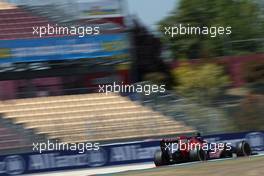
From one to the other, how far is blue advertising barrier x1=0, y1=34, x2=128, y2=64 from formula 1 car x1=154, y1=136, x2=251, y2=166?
31.5 feet

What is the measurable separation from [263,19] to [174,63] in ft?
36.9

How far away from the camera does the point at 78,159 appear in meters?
18.2

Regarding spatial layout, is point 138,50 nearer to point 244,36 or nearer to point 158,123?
point 244,36

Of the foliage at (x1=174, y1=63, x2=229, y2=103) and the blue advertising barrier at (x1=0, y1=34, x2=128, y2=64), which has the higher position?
the blue advertising barrier at (x1=0, y1=34, x2=128, y2=64)

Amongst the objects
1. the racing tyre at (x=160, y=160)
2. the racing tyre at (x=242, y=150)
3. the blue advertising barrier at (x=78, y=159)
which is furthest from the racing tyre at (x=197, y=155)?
the blue advertising barrier at (x=78, y=159)

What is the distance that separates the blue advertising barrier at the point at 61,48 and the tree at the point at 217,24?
314 inches

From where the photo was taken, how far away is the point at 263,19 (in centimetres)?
4044

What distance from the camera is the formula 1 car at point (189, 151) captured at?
625 inches

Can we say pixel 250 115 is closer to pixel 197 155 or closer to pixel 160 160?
pixel 197 155

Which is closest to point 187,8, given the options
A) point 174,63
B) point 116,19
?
point 174,63

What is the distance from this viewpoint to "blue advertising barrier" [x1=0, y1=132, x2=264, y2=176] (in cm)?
1786

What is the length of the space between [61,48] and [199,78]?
6.09 meters

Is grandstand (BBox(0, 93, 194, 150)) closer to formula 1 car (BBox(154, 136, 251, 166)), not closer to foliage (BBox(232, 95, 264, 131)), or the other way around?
Result: foliage (BBox(232, 95, 264, 131))

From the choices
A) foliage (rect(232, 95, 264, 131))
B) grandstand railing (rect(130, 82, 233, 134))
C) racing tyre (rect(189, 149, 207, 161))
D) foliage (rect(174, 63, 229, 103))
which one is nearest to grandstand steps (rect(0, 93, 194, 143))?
grandstand railing (rect(130, 82, 233, 134))
